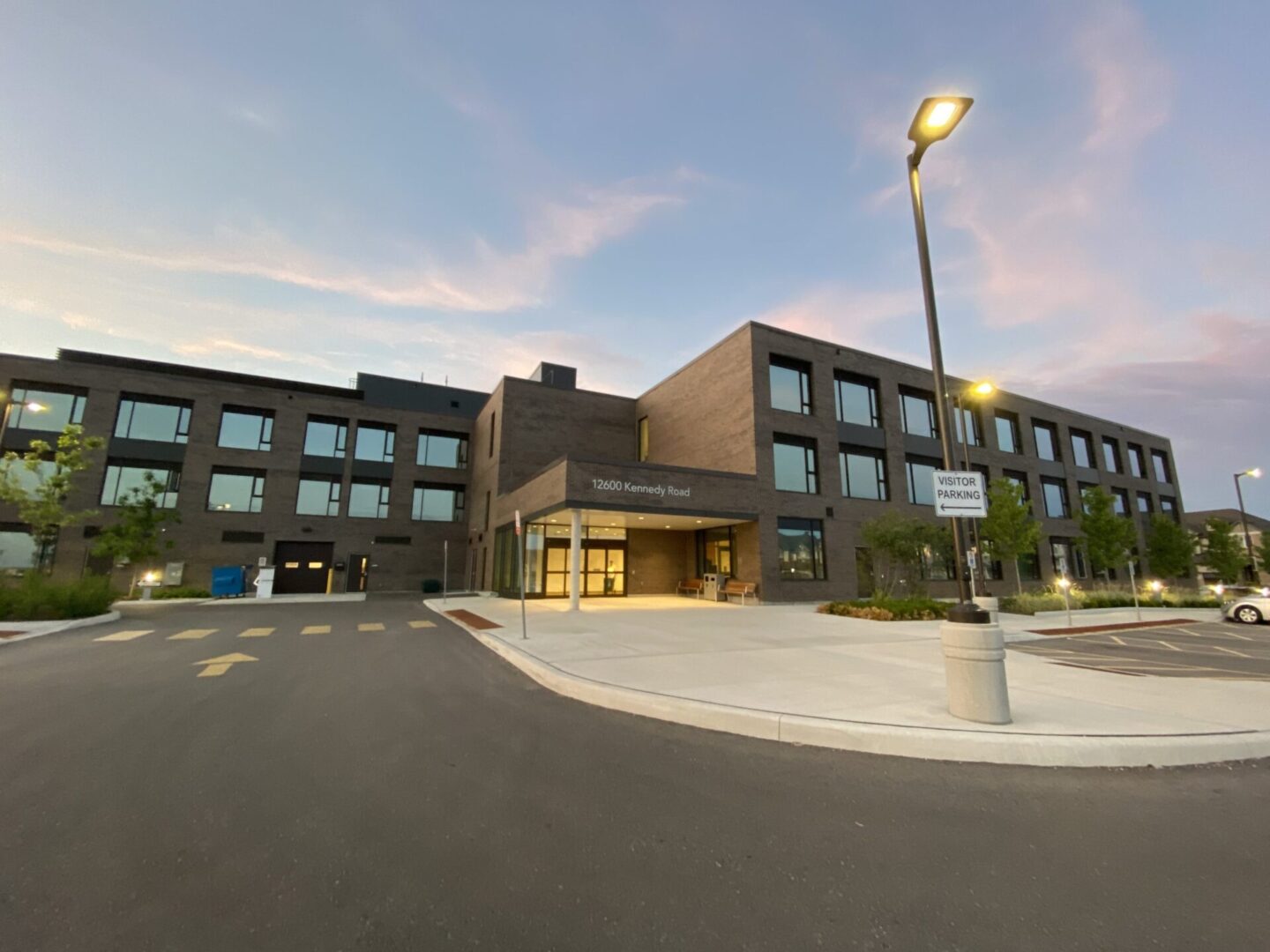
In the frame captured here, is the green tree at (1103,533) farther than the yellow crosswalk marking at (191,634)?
Yes

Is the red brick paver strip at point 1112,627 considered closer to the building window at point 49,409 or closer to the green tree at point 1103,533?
the green tree at point 1103,533

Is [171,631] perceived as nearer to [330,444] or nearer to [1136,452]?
[330,444]

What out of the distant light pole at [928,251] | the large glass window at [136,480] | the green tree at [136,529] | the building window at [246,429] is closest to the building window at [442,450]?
the building window at [246,429]

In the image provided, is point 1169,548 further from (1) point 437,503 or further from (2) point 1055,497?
(1) point 437,503

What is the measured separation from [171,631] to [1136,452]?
63.9m

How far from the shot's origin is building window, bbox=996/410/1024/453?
110 ft

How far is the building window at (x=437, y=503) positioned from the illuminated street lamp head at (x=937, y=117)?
1385 inches

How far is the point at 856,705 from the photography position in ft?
20.6

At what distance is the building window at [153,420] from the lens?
101 feet

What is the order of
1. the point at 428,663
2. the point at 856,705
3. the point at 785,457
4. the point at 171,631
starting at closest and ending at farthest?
the point at 856,705 < the point at 428,663 < the point at 171,631 < the point at 785,457

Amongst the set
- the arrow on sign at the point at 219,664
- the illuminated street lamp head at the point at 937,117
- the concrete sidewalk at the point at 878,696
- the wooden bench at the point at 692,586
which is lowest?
the arrow on sign at the point at 219,664

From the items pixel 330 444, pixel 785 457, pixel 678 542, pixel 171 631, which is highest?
pixel 330 444

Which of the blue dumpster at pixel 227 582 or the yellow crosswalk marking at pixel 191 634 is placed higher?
the blue dumpster at pixel 227 582

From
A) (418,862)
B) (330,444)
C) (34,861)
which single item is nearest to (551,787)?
(418,862)
